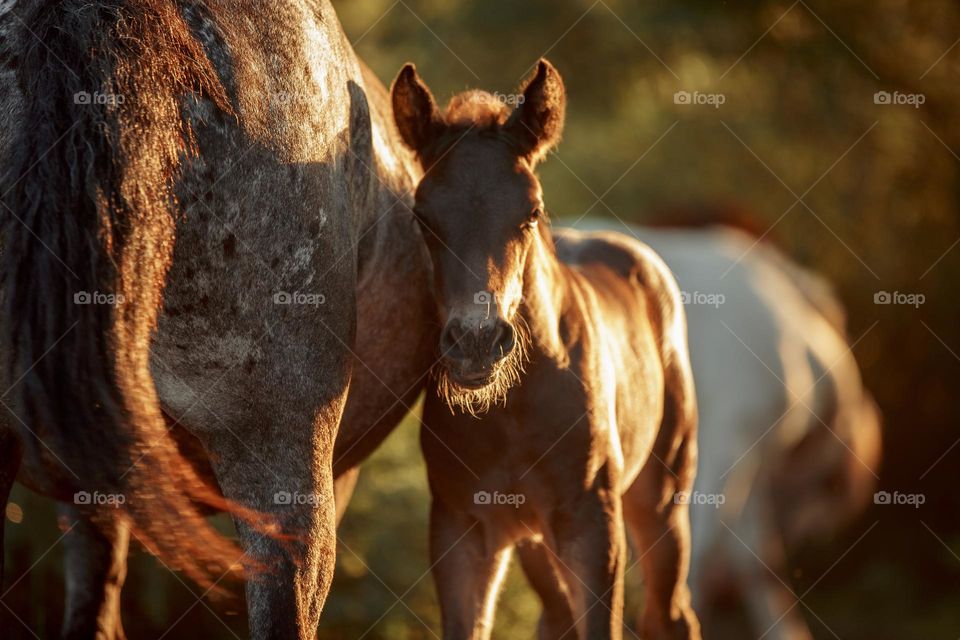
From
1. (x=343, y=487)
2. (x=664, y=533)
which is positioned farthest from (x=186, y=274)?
(x=664, y=533)

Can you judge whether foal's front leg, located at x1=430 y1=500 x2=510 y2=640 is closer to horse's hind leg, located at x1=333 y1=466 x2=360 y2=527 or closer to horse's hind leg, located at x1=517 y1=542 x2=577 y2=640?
horse's hind leg, located at x1=333 y1=466 x2=360 y2=527

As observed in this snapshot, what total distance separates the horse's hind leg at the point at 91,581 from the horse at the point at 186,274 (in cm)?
119

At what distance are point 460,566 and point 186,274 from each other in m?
1.84

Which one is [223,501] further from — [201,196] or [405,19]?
[405,19]

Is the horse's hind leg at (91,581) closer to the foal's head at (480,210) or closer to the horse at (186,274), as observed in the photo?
the horse at (186,274)

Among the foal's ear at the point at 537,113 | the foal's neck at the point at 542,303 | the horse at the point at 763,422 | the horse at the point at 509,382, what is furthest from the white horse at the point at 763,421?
the foal's ear at the point at 537,113

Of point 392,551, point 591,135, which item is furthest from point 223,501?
point 591,135

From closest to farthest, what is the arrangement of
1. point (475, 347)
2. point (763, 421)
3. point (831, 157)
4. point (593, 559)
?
point (475, 347) < point (593, 559) < point (763, 421) < point (831, 157)

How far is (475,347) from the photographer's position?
135 inches

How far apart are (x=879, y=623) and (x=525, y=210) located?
7.36 meters

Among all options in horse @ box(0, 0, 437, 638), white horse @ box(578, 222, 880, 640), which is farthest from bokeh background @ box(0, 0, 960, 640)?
horse @ box(0, 0, 437, 638)

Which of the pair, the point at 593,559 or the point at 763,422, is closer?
the point at 593,559

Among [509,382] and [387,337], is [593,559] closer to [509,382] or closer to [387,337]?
[509,382]

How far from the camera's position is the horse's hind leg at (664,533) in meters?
4.89
